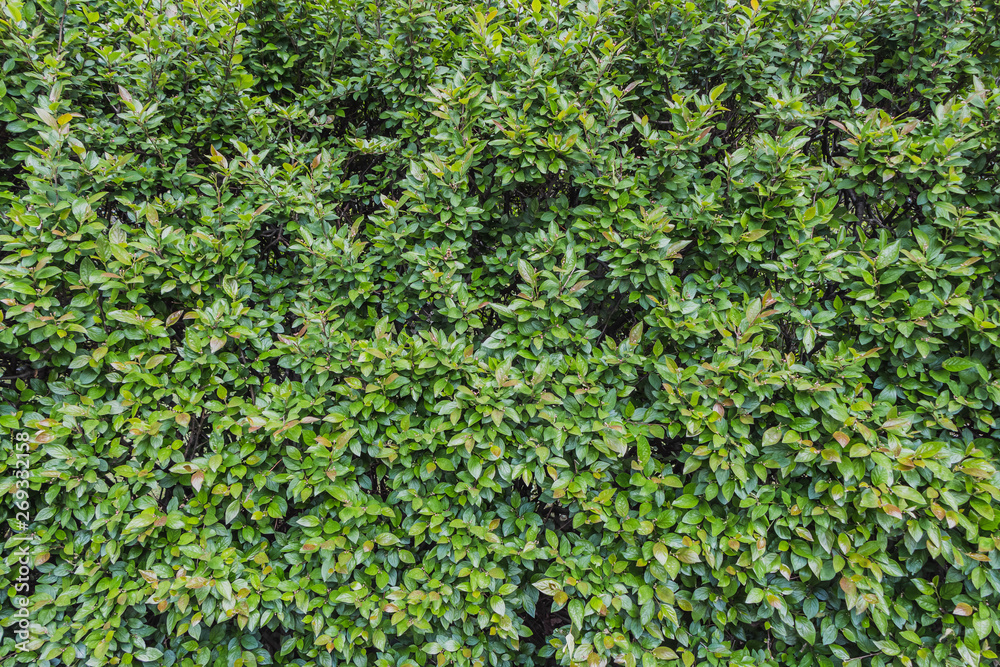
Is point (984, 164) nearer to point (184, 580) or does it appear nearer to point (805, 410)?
point (805, 410)

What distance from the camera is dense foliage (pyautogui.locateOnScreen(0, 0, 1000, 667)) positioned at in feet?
6.89

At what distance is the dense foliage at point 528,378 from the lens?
2102 millimetres

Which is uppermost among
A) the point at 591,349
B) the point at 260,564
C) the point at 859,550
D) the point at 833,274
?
the point at 833,274

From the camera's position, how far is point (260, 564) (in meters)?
2.21

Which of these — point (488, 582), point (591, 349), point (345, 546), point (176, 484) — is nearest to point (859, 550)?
point (591, 349)

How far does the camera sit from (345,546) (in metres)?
2.20

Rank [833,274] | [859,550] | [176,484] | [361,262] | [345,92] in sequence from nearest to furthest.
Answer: [859,550]
[833,274]
[176,484]
[361,262]
[345,92]

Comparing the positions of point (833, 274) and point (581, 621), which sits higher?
point (833, 274)

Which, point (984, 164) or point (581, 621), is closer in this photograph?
point (581, 621)

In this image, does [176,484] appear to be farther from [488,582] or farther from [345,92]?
[345,92]

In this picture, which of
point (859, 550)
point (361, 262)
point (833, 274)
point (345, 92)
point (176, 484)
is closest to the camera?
point (859, 550)

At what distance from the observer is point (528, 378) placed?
89.7 inches

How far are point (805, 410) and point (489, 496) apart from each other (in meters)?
1.32

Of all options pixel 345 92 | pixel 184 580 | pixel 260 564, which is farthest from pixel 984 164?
pixel 184 580
